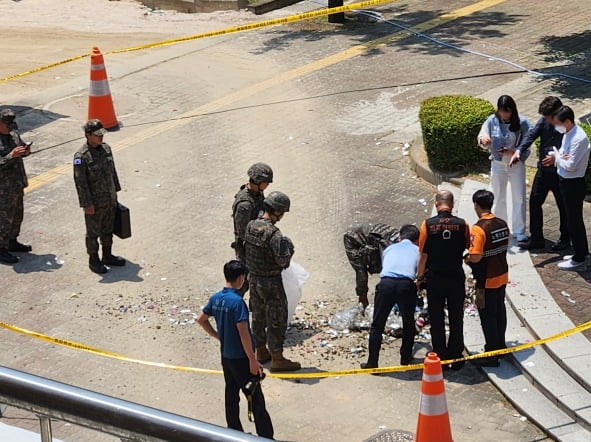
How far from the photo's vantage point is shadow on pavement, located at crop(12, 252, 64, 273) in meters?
11.0

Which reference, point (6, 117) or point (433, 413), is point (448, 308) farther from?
point (6, 117)

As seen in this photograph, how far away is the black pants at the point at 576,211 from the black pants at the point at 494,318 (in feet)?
5.35

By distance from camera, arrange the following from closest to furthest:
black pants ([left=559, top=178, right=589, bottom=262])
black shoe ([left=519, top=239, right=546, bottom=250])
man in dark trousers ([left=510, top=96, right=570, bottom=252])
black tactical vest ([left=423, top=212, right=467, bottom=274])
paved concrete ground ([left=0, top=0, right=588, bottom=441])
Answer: black tactical vest ([left=423, top=212, right=467, bottom=274])
paved concrete ground ([left=0, top=0, right=588, bottom=441])
black pants ([left=559, top=178, right=589, bottom=262])
man in dark trousers ([left=510, top=96, right=570, bottom=252])
black shoe ([left=519, top=239, right=546, bottom=250])

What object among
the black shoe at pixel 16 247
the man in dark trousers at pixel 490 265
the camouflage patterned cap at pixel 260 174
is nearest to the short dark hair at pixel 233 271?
the camouflage patterned cap at pixel 260 174

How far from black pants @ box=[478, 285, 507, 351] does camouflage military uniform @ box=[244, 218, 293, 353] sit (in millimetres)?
1605

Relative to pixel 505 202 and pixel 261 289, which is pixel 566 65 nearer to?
pixel 505 202

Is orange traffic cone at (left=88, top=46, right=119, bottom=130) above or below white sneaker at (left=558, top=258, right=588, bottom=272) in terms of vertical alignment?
above

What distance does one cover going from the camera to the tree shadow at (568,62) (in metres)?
14.6

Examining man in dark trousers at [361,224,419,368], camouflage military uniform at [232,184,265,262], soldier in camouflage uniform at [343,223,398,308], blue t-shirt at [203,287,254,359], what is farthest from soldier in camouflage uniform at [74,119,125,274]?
blue t-shirt at [203,287,254,359]

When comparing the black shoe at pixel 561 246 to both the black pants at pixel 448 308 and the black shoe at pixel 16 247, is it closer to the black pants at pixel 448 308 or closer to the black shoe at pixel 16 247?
the black pants at pixel 448 308

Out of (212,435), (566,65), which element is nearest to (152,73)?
(566,65)

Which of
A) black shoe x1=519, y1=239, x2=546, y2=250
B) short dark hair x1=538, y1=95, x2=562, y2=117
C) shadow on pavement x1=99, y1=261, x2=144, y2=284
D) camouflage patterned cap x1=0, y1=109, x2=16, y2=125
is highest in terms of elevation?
short dark hair x1=538, y1=95, x2=562, y2=117

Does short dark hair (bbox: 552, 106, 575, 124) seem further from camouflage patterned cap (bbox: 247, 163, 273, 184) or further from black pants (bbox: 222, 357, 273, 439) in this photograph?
black pants (bbox: 222, 357, 273, 439)

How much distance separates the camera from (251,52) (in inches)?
704
